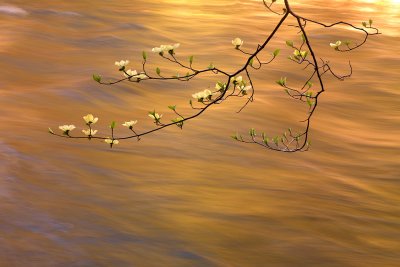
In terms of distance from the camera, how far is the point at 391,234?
298 centimetres

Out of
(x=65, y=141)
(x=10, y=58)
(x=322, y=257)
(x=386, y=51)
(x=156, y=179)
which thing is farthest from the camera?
(x=386, y=51)

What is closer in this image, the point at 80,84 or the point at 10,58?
the point at 80,84

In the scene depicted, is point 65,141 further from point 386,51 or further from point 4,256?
point 386,51

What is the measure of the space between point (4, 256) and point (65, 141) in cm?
119

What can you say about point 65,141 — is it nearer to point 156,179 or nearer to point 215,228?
point 156,179

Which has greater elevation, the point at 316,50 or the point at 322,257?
the point at 316,50

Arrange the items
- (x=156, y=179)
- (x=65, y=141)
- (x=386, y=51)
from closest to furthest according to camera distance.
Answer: (x=156, y=179) → (x=65, y=141) → (x=386, y=51)

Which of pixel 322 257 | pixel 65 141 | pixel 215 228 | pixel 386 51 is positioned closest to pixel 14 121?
pixel 65 141

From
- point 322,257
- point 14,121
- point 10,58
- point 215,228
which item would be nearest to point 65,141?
point 14,121

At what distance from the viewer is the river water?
8.93 feet

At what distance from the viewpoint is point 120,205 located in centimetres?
299

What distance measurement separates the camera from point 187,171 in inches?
137

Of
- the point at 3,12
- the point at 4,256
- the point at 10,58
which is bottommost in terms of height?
the point at 4,256

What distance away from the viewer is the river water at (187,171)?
272 centimetres
